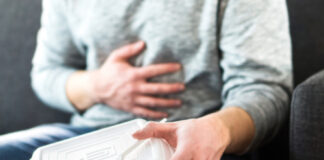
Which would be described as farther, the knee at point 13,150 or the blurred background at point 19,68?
the blurred background at point 19,68

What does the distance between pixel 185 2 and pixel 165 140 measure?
301 millimetres

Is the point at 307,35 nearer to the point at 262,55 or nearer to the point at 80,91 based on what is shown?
the point at 262,55

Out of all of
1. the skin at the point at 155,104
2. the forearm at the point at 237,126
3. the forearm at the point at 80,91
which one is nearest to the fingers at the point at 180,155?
the skin at the point at 155,104

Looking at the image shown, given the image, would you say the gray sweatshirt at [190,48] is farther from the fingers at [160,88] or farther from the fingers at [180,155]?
the fingers at [180,155]

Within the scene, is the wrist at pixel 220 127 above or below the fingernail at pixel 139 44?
below

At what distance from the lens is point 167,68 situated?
0.74m

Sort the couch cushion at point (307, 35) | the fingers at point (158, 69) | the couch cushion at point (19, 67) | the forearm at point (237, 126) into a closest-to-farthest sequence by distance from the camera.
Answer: the forearm at point (237, 126) → the fingers at point (158, 69) → the couch cushion at point (307, 35) → the couch cushion at point (19, 67)

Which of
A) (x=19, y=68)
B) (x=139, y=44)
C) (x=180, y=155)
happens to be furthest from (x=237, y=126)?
(x=19, y=68)

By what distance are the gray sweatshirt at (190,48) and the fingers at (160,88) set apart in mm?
21

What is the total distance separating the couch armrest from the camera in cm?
50

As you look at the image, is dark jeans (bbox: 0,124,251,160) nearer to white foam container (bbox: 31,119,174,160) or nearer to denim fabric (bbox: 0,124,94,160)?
denim fabric (bbox: 0,124,94,160)

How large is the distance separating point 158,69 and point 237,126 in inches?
8.4

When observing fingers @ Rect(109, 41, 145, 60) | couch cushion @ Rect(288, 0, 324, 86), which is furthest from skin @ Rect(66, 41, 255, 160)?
couch cushion @ Rect(288, 0, 324, 86)

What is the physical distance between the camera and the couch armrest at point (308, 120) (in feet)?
1.65
